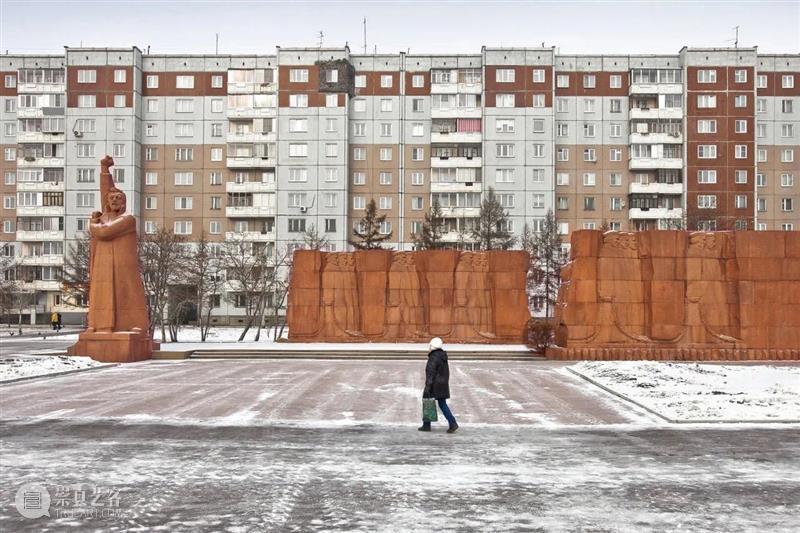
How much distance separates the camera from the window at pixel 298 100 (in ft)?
206

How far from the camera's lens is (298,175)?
63.4m

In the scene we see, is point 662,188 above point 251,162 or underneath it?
underneath

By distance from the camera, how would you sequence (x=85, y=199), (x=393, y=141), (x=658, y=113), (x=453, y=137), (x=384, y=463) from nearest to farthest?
1. (x=384, y=463)
2. (x=658, y=113)
3. (x=453, y=137)
4. (x=393, y=141)
5. (x=85, y=199)

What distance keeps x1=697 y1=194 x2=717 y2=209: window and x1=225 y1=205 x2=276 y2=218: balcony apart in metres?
34.9

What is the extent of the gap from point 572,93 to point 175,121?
110ft

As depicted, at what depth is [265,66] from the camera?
64250 mm

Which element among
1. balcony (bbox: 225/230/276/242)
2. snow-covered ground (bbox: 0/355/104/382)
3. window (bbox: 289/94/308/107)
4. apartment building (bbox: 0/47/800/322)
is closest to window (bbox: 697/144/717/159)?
apartment building (bbox: 0/47/800/322)

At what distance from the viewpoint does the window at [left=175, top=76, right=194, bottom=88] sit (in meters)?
65.1

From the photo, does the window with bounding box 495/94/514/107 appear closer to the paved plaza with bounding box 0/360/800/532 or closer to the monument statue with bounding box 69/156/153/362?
the monument statue with bounding box 69/156/153/362

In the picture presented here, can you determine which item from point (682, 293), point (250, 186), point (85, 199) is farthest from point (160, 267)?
point (85, 199)

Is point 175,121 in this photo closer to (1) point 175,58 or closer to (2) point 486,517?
(1) point 175,58

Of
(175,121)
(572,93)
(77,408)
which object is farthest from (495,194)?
(77,408)

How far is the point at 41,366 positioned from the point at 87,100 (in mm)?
48175

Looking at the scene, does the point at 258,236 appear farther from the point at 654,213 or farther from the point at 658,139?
the point at 658,139
